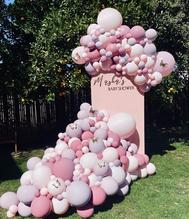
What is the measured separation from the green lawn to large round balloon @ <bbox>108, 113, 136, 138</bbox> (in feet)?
3.77

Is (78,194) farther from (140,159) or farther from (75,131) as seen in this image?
(140,159)

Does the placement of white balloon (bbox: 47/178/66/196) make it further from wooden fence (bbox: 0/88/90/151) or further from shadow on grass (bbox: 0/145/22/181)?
wooden fence (bbox: 0/88/90/151)

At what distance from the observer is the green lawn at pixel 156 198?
21.7ft

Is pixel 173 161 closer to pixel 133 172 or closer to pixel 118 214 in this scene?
pixel 133 172

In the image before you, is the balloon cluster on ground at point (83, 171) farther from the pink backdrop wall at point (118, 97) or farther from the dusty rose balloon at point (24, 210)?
the pink backdrop wall at point (118, 97)

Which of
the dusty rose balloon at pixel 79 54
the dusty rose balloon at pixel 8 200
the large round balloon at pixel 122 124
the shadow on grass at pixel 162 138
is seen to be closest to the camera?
the dusty rose balloon at pixel 8 200

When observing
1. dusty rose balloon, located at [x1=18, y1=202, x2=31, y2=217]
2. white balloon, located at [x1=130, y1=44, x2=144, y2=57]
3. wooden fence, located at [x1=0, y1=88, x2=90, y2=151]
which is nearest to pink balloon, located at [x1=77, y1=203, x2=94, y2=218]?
dusty rose balloon, located at [x1=18, y1=202, x2=31, y2=217]

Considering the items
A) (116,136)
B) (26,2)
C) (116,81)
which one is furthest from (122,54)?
(26,2)

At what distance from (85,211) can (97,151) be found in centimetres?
128

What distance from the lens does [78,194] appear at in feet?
20.5

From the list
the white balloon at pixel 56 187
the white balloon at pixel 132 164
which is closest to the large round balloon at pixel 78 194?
the white balloon at pixel 56 187

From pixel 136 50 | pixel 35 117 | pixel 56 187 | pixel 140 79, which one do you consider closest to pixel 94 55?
pixel 136 50

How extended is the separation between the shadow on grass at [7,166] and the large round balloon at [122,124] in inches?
108

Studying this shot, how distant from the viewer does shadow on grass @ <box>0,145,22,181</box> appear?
29.7 ft
